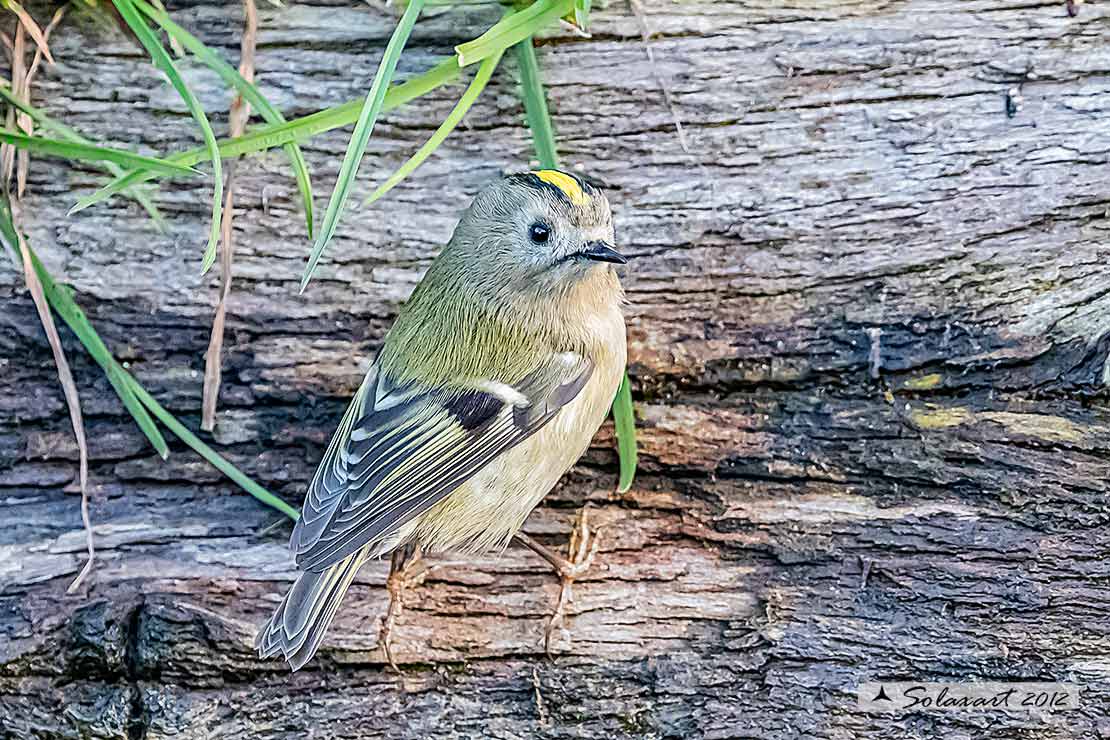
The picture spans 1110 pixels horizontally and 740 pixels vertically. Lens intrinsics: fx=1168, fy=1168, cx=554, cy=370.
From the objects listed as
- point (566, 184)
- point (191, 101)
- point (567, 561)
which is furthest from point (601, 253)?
point (191, 101)

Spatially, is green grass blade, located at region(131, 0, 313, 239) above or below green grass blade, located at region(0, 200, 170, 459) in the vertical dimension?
above

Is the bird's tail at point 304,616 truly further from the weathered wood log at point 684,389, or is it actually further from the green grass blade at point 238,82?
the green grass blade at point 238,82

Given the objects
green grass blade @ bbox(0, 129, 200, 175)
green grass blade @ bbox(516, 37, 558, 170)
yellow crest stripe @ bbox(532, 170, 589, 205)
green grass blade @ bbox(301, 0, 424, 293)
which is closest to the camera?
green grass blade @ bbox(301, 0, 424, 293)

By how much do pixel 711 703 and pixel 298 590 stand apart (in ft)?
2.04

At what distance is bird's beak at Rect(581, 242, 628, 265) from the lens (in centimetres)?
163

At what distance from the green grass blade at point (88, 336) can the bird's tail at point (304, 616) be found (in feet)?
1.28

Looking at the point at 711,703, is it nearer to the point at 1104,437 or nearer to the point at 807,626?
the point at 807,626

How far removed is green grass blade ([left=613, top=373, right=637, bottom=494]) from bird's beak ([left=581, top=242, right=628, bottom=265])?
0.76 feet

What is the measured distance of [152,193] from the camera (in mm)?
1963

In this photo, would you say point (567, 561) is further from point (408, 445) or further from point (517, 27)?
point (517, 27)

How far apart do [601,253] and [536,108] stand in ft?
0.98

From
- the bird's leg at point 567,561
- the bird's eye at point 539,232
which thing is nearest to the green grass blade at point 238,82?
the bird's eye at point 539,232

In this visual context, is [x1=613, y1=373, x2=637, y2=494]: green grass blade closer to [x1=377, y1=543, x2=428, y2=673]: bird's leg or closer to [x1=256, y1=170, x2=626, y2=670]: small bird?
[x1=256, y1=170, x2=626, y2=670]: small bird

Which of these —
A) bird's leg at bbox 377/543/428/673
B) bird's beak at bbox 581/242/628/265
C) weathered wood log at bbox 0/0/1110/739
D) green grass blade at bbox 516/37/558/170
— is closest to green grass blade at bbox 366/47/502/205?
green grass blade at bbox 516/37/558/170
